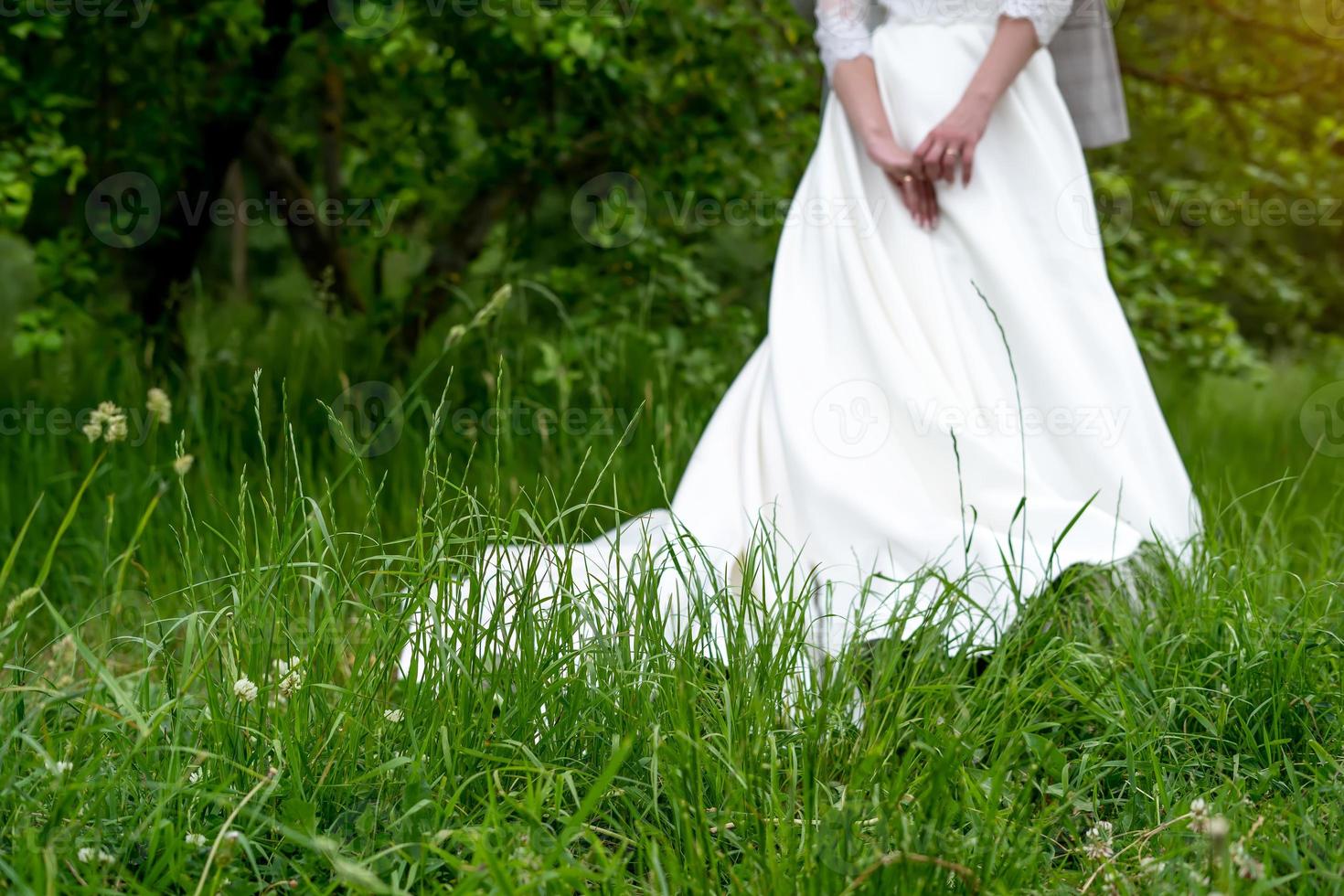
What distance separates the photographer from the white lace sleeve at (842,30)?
8.86ft

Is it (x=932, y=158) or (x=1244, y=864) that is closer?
(x=1244, y=864)

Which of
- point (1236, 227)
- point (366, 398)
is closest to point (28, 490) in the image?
point (366, 398)

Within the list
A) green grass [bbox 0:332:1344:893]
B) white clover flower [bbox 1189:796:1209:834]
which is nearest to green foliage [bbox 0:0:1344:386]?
green grass [bbox 0:332:1344:893]

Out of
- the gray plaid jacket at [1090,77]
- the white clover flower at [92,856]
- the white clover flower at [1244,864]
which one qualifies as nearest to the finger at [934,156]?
the gray plaid jacket at [1090,77]

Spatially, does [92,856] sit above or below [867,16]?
below

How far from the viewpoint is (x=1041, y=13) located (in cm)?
258

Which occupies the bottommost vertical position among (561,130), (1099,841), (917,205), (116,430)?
(1099,841)

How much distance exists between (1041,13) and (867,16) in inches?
15.4

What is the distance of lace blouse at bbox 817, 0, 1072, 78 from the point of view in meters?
2.65

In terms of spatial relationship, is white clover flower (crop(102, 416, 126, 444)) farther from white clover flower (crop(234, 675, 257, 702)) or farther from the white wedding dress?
the white wedding dress

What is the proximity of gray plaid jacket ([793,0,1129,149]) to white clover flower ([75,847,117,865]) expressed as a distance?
7.88ft

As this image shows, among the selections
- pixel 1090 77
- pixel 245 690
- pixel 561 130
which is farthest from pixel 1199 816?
pixel 561 130

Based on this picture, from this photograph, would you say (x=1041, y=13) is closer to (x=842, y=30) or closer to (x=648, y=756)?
(x=842, y=30)

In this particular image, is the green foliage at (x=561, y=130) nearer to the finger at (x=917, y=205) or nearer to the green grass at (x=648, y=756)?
the finger at (x=917, y=205)
